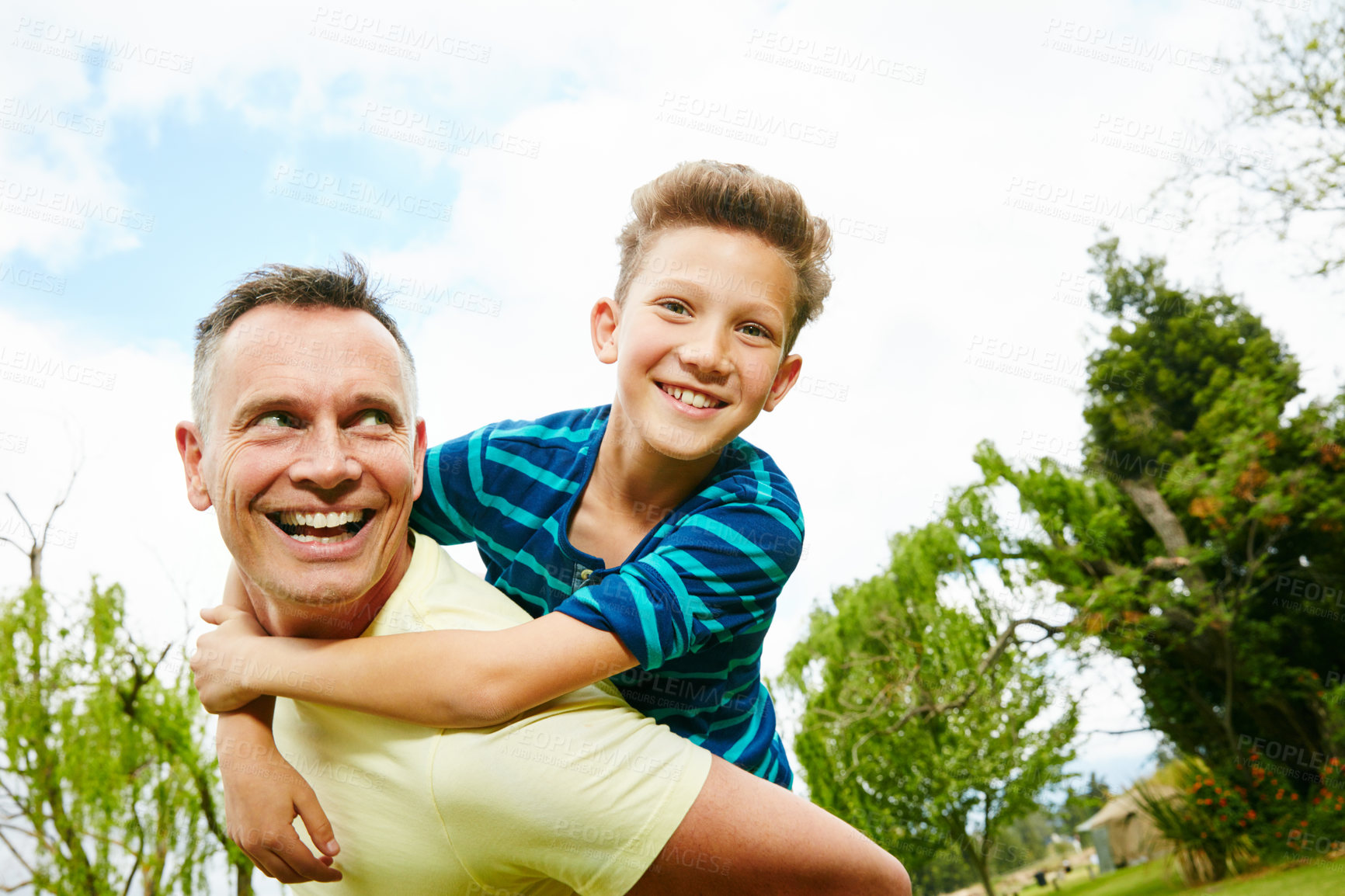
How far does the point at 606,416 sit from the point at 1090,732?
17.2 m

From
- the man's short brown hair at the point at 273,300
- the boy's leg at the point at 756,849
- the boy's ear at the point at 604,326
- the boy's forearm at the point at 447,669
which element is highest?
the boy's ear at the point at 604,326

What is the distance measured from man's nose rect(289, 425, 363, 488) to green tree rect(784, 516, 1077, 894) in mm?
Result: 13915

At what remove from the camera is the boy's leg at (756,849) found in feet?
4.58

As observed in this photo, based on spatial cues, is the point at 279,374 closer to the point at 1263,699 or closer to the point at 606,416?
the point at 606,416

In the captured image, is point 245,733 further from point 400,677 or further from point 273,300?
point 273,300

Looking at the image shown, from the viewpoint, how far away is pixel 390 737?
1379 millimetres

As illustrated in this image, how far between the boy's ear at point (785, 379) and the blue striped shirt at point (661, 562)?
15cm

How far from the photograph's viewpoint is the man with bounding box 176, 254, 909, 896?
1311 mm

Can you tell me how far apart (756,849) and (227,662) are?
97 centimetres

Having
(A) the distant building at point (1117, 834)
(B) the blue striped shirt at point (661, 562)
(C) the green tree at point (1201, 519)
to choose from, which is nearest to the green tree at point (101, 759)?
(B) the blue striped shirt at point (661, 562)

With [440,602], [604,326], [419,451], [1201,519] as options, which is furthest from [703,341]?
[1201,519]

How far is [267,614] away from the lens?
167cm

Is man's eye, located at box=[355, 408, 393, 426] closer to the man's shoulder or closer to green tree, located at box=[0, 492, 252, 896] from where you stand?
the man's shoulder

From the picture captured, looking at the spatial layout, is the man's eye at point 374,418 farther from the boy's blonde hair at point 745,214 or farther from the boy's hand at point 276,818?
the boy's blonde hair at point 745,214
